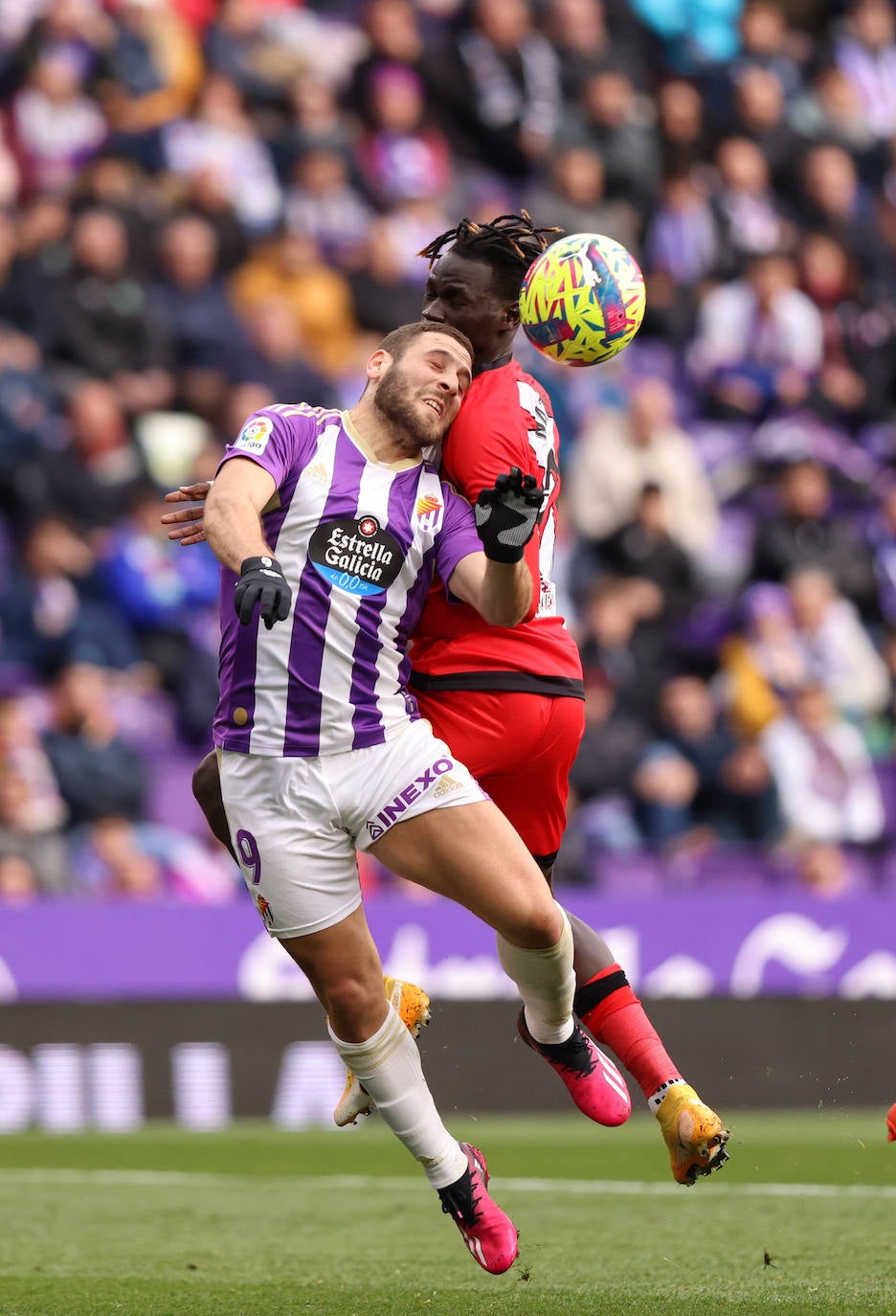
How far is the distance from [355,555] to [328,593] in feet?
0.45

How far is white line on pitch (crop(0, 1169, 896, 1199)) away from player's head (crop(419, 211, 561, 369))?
150 inches

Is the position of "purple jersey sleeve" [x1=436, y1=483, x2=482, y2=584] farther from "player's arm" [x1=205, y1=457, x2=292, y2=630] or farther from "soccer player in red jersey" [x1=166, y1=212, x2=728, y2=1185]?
"player's arm" [x1=205, y1=457, x2=292, y2=630]

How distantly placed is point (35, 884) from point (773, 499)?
20.9 feet

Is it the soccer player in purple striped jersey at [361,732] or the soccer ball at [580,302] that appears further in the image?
Result: the soccer ball at [580,302]

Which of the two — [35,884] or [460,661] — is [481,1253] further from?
[35,884]

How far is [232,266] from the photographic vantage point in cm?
1406

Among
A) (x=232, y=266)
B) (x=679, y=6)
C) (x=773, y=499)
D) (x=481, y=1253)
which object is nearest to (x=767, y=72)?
(x=679, y=6)

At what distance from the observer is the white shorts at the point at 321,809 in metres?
5.61

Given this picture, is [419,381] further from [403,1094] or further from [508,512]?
[403,1094]

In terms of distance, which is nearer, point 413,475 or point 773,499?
point 413,475

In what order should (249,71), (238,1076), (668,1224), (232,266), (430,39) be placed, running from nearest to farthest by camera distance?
1. (668,1224)
2. (238,1076)
3. (232,266)
4. (249,71)
5. (430,39)

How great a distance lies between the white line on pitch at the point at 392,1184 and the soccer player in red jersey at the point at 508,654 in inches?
90.4

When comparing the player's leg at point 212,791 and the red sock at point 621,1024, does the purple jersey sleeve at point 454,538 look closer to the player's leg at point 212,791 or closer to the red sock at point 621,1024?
the player's leg at point 212,791

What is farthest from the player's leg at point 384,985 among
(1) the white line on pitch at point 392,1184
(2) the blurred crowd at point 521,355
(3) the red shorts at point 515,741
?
(2) the blurred crowd at point 521,355
